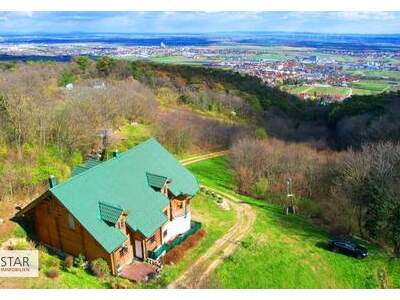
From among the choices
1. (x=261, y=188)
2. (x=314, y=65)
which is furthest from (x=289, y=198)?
(x=314, y=65)

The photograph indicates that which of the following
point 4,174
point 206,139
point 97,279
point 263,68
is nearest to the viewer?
point 97,279

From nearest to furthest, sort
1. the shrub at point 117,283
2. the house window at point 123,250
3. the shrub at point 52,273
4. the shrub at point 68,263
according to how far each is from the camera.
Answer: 1. the shrub at point 52,273
2. the shrub at point 117,283
3. the shrub at point 68,263
4. the house window at point 123,250

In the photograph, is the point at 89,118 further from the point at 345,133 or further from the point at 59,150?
the point at 345,133

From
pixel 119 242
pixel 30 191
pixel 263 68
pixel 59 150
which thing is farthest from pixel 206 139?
pixel 263 68

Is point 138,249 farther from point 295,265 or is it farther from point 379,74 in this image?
point 379,74

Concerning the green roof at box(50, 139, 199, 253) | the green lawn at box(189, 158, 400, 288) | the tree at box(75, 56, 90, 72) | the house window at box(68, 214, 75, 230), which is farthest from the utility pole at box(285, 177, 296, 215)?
the tree at box(75, 56, 90, 72)

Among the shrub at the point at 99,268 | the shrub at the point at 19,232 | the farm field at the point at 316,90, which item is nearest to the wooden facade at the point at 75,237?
the shrub at the point at 99,268

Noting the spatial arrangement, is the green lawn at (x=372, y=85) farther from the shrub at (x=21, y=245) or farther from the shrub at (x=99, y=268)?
the shrub at (x=21, y=245)
